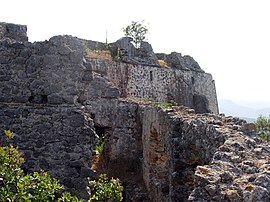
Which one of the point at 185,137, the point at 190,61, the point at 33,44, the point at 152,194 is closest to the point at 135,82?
the point at 190,61

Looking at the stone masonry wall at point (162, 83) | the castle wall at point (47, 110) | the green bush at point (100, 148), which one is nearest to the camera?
the castle wall at point (47, 110)

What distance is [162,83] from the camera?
72.0 ft

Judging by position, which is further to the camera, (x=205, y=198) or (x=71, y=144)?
(x=71, y=144)

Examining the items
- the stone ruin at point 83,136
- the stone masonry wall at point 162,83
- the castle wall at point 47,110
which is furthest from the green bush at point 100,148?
the castle wall at point 47,110

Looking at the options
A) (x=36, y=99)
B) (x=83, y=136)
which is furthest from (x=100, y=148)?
(x=36, y=99)

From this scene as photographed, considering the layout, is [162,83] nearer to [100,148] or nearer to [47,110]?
[100,148]

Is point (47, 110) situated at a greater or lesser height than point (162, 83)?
lesser

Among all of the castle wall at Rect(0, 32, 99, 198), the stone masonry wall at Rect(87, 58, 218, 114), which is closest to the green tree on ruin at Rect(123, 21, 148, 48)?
the stone masonry wall at Rect(87, 58, 218, 114)

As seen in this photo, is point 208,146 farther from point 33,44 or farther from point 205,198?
point 33,44

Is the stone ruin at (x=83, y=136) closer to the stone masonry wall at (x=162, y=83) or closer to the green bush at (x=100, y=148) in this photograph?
the green bush at (x=100, y=148)

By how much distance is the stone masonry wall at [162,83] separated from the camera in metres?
19.5

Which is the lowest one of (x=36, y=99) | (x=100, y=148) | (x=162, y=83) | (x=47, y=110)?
(x=100, y=148)

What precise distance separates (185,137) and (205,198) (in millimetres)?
3889

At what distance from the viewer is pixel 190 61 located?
25281mm
